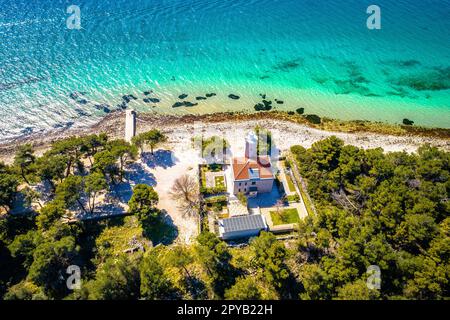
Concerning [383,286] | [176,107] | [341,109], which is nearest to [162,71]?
[176,107]

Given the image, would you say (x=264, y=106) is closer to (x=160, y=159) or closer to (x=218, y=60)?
(x=218, y=60)

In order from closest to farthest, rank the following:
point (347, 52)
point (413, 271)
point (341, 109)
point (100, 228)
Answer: point (413, 271)
point (100, 228)
point (341, 109)
point (347, 52)

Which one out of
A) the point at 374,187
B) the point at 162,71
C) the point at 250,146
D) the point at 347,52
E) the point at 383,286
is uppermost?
the point at 347,52

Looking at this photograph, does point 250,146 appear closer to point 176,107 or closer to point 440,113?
point 176,107

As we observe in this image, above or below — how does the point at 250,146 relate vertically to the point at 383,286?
above

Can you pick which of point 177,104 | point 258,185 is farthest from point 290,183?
point 177,104

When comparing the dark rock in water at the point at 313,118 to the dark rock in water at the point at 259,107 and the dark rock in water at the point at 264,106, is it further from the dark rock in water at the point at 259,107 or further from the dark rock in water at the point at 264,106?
the dark rock in water at the point at 259,107

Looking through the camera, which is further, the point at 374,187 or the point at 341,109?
the point at 341,109

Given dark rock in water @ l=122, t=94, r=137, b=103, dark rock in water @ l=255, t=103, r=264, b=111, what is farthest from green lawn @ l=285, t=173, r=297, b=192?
dark rock in water @ l=122, t=94, r=137, b=103
